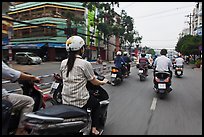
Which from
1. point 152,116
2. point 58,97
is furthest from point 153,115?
point 58,97

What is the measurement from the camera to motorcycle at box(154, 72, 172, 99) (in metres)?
6.18

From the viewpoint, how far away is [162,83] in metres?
6.20

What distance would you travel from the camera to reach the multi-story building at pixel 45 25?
2967 centimetres

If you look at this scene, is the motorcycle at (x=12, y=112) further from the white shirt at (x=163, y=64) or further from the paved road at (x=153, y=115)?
the white shirt at (x=163, y=64)

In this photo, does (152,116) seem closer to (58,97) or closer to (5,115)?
(58,97)

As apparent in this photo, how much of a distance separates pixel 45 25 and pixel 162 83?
87.9 feet

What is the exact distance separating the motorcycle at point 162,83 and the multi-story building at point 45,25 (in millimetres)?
22869

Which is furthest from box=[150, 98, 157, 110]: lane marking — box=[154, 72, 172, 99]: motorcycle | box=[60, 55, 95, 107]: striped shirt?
box=[60, 55, 95, 107]: striped shirt

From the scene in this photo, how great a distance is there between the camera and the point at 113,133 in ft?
11.5

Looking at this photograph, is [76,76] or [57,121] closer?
[57,121]

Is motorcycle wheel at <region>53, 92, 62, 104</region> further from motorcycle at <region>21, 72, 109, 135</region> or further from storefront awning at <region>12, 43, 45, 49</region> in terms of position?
storefront awning at <region>12, 43, 45, 49</region>

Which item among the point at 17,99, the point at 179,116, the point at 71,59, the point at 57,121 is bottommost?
the point at 179,116

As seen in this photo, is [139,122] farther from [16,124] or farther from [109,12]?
[109,12]

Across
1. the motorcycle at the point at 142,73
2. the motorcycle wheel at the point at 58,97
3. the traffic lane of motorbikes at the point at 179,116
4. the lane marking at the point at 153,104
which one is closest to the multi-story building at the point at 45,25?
the motorcycle at the point at 142,73
